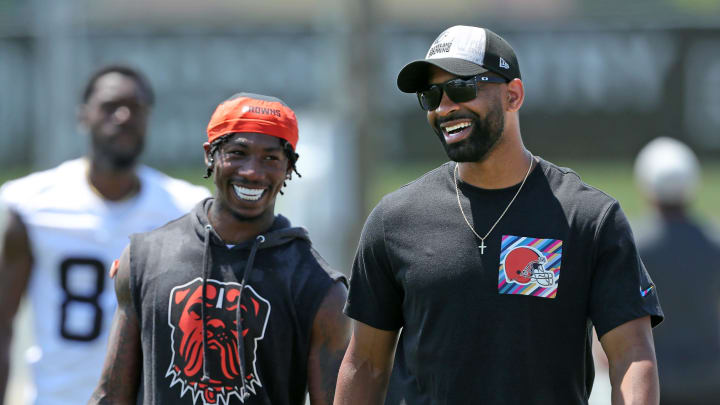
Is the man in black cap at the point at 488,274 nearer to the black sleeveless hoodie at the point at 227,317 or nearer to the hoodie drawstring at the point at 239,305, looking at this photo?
the black sleeveless hoodie at the point at 227,317

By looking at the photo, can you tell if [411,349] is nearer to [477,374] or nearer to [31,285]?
[477,374]

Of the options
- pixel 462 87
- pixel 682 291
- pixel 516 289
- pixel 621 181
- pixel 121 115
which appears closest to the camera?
pixel 516 289

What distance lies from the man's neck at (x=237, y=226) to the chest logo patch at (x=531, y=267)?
970 millimetres

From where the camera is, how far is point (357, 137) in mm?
12070

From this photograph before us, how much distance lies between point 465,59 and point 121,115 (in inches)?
103

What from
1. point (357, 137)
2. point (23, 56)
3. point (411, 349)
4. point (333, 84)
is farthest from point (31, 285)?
point (23, 56)

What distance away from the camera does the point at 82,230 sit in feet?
19.7

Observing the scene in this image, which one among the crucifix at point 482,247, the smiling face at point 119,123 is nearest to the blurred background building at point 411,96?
the smiling face at point 119,123

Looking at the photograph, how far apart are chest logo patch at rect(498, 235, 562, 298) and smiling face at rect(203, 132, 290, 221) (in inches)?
36.9

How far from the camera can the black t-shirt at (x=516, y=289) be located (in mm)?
3838

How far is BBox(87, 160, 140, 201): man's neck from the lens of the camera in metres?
6.17

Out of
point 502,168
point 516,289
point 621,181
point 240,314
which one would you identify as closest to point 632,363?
point 516,289

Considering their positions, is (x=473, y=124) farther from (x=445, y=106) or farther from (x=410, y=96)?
(x=410, y=96)

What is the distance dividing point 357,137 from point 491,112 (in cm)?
809
